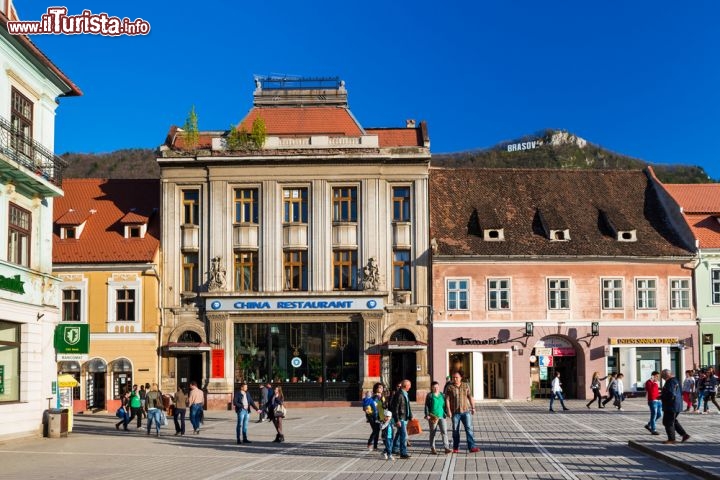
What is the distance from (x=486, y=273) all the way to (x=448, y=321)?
9.87 ft

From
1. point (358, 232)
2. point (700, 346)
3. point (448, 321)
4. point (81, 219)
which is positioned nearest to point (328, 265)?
point (358, 232)

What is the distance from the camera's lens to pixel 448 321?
50.2 m

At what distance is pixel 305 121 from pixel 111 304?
1342 centimetres

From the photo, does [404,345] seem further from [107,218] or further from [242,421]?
[242,421]

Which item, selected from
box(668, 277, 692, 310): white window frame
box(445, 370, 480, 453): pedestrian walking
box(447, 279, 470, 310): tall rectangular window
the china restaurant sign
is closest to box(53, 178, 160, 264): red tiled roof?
the china restaurant sign

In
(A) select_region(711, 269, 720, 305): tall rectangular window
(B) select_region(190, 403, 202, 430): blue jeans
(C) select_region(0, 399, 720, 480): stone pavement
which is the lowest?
(C) select_region(0, 399, 720, 480): stone pavement

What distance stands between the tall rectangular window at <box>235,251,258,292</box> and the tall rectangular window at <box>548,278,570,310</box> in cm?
1442

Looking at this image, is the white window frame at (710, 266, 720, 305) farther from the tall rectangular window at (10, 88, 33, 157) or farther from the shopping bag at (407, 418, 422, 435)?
the tall rectangular window at (10, 88, 33, 157)

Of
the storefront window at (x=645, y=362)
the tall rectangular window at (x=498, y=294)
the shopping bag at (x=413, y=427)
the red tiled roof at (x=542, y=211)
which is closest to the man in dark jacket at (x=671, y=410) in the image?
the shopping bag at (x=413, y=427)

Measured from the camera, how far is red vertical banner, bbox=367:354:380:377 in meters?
49.5

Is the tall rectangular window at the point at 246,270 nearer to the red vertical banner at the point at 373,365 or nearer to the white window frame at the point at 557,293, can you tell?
the red vertical banner at the point at 373,365

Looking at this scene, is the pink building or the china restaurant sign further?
the pink building

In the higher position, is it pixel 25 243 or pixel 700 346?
pixel 25 243

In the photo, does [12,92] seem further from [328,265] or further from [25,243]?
[328,265]
